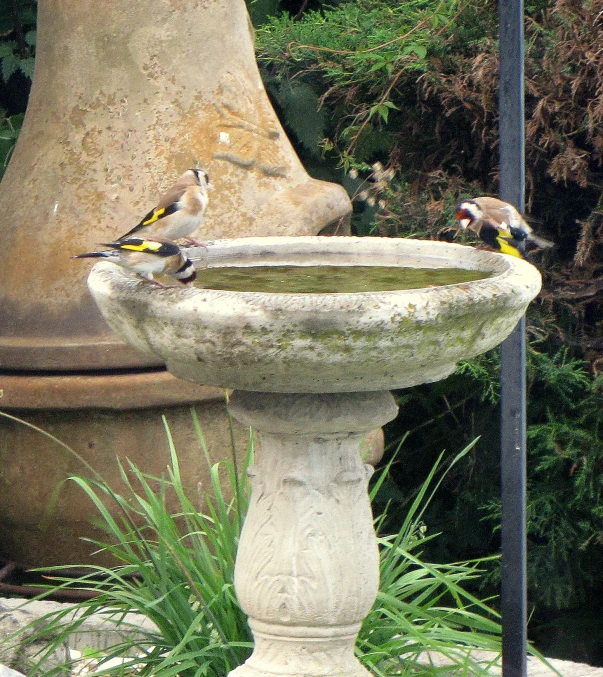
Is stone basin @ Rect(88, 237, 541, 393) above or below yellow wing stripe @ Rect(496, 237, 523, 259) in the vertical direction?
above

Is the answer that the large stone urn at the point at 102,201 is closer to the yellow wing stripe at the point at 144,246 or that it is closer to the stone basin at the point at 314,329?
the yellow wing stripe at the point at 144,246

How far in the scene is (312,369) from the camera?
7.02 feet

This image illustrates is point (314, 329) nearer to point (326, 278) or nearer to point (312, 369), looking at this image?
point (312, 369)

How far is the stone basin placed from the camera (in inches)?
81.3

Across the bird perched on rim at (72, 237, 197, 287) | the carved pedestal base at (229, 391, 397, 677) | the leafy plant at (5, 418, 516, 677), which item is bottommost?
the leafy plant at (5, 418, 516, 677)

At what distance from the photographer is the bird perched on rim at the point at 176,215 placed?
3.28m

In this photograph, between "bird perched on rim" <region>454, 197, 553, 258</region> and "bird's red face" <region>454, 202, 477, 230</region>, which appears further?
"bird's red face" <region>454, 202, 477, 230</region>

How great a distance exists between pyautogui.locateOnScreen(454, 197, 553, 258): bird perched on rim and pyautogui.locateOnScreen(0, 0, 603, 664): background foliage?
683 mm

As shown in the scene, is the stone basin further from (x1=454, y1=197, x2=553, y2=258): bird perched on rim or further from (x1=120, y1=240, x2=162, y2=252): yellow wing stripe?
(x1=454, y1=197, x2=553, y2=258): bird perched on rim

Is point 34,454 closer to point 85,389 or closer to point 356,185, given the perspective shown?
point 85,389

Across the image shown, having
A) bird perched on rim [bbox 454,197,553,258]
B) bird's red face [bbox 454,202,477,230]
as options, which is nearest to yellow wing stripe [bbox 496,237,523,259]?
bird perched on rim [bbox 454,197,553,258]

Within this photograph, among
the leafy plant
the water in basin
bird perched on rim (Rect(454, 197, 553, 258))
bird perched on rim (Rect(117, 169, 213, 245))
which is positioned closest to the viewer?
the water in basin

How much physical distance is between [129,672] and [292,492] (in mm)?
782

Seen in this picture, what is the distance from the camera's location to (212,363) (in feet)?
7.16
